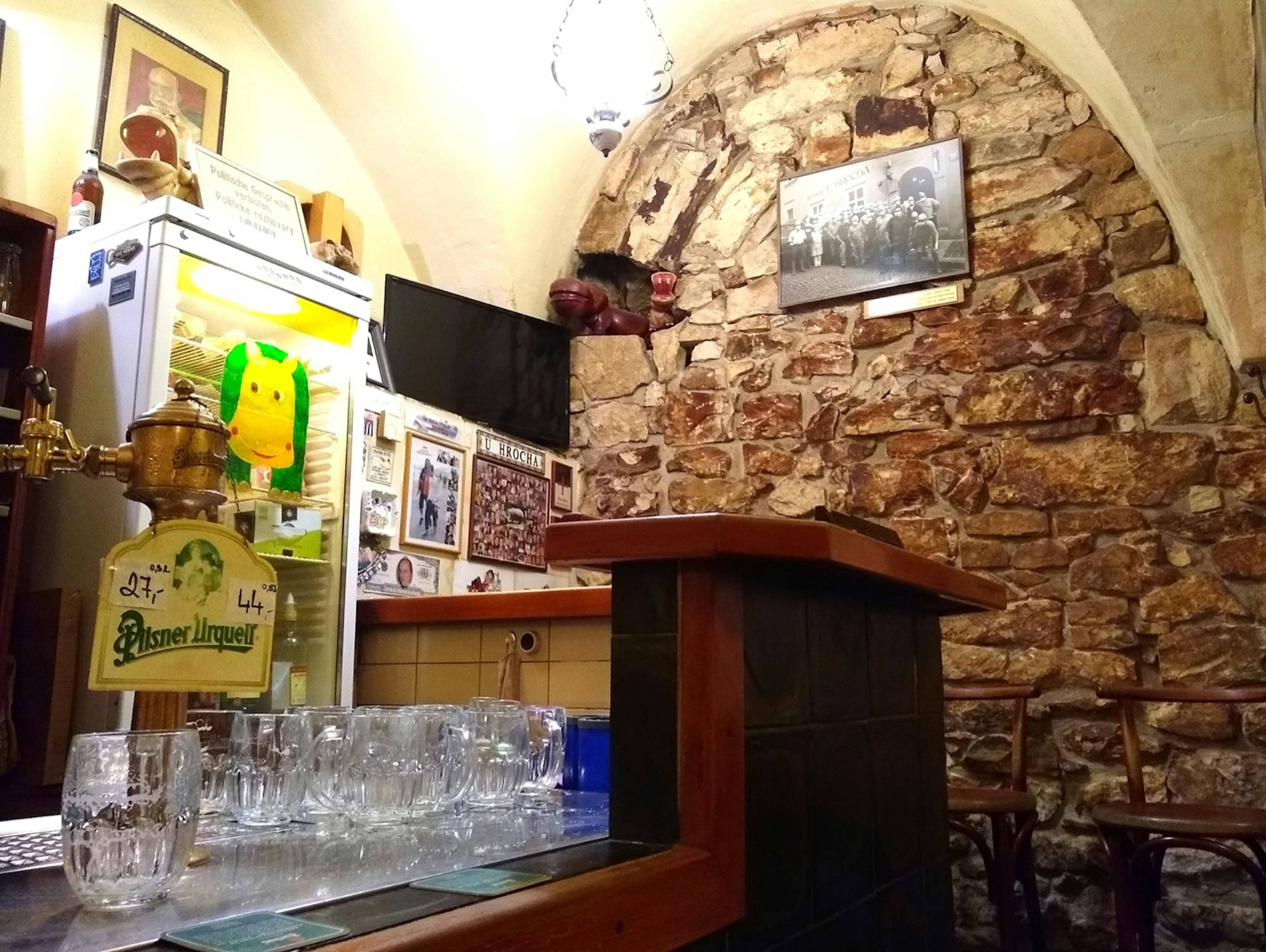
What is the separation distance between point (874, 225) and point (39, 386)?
9.92ft

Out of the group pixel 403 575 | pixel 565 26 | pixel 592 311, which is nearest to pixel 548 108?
pixel 565 26

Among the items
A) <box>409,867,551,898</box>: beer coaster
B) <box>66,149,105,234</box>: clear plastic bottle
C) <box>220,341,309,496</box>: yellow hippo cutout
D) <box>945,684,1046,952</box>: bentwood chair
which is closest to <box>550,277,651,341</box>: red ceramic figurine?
<box>220,341,309,496</box>: yellow hippo cutout

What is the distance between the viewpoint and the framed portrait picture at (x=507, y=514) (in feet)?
11.4

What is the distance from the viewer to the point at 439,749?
3.69 ft

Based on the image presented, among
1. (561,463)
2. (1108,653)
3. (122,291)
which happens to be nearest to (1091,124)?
(1108,653)

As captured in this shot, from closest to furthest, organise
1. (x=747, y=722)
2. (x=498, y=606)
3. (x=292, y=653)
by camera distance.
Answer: (x=747, y=722), (x=498, y=606), (x=292, y=653)

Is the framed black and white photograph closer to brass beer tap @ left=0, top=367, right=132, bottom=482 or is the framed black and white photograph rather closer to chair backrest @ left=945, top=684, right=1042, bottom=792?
chair backrest @ left=945, top=684, right=1042, bottom=792

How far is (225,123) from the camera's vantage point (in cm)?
308

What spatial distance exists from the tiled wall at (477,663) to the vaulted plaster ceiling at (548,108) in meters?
1.86

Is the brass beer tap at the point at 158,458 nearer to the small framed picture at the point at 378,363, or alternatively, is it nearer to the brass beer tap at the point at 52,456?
the brass beer tap at the point at 52,456

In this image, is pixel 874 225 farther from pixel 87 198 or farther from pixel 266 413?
pixel 87 198

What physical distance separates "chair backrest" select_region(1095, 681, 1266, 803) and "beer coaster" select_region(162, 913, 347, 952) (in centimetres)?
245

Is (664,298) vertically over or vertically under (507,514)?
over

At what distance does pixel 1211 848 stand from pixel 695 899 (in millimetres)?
1993
